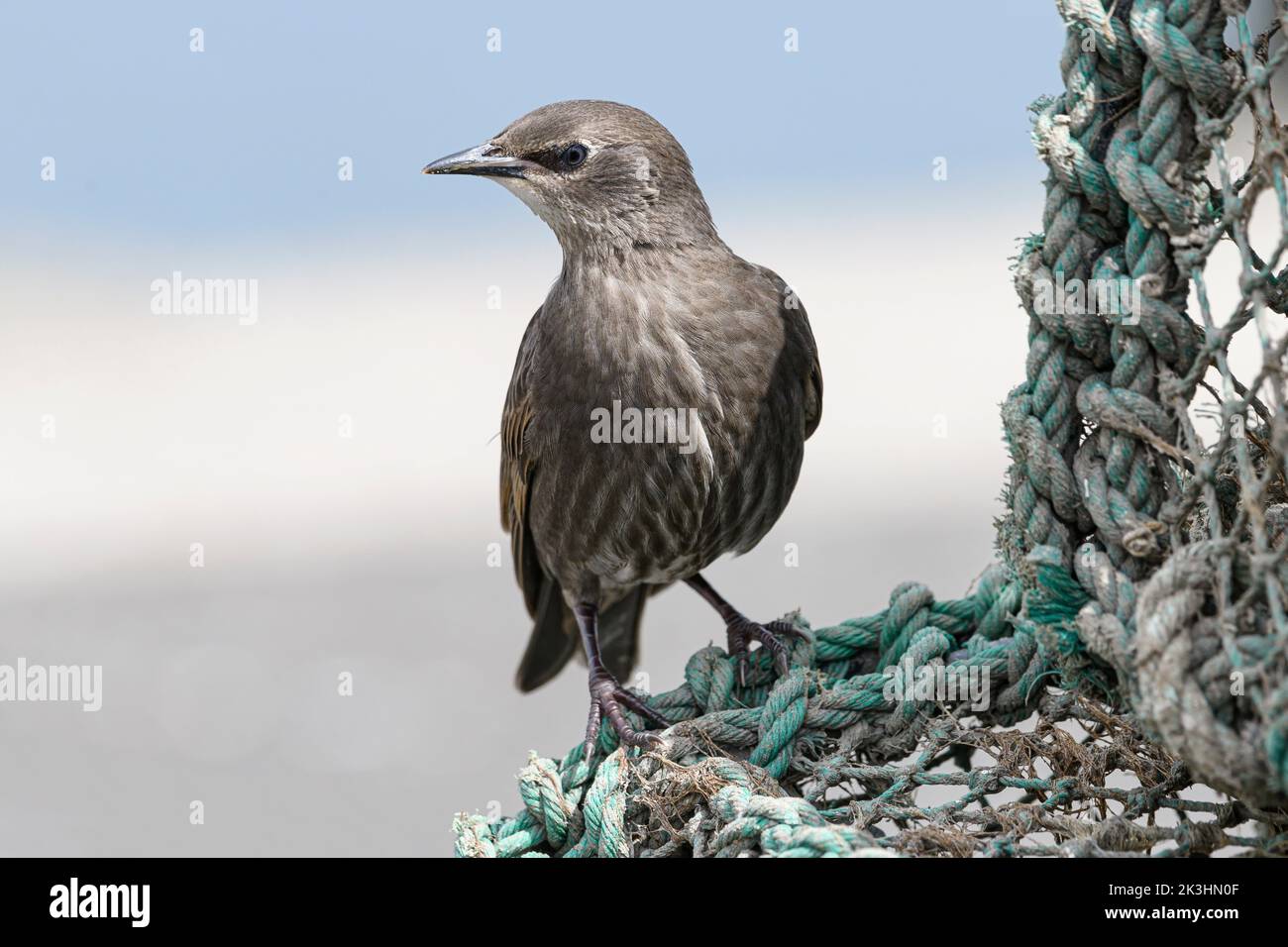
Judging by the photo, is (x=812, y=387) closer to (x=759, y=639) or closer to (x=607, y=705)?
(x=759, y=639)

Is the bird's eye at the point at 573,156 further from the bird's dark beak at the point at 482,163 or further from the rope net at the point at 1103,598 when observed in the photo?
the rope net at the point at 1103,598

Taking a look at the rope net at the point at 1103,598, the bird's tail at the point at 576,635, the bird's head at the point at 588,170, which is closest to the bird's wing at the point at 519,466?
the bird's tail at the point at 576,635
